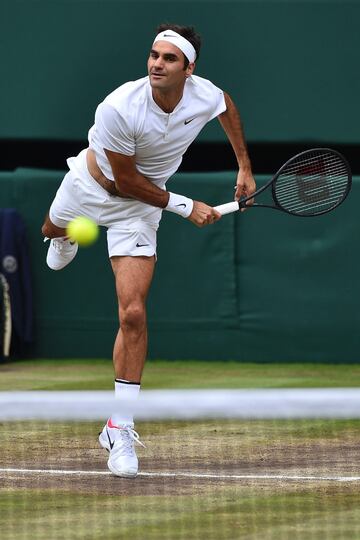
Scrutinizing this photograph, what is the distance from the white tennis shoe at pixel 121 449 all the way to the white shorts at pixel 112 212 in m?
0.72

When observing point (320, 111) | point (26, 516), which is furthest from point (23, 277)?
point (26, 516)

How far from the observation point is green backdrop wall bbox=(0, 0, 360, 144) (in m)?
9.31

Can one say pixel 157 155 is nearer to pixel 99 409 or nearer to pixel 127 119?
pixel 127 119

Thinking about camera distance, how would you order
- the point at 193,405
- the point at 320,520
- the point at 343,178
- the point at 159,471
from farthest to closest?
the point at 343,178 → the point at 159,471 → the point at 320,520 → the point at 193,405

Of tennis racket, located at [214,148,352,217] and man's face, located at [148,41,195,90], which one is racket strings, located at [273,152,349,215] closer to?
tennis racket, located at [214,148,352,217]

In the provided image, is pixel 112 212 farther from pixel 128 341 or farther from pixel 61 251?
pixel 61 251

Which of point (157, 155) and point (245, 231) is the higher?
point (157, 155)

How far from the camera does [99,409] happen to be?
3240 millimetres

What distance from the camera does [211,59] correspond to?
30.9ft

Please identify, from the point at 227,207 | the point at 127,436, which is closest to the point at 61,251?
the point at 227,207

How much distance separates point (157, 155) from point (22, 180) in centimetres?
389

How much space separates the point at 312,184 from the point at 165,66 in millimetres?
1159

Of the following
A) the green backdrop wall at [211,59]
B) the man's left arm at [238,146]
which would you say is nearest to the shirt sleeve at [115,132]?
the man's left arm at [238,146]

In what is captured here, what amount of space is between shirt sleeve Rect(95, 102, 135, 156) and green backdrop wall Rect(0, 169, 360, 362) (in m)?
3.66
